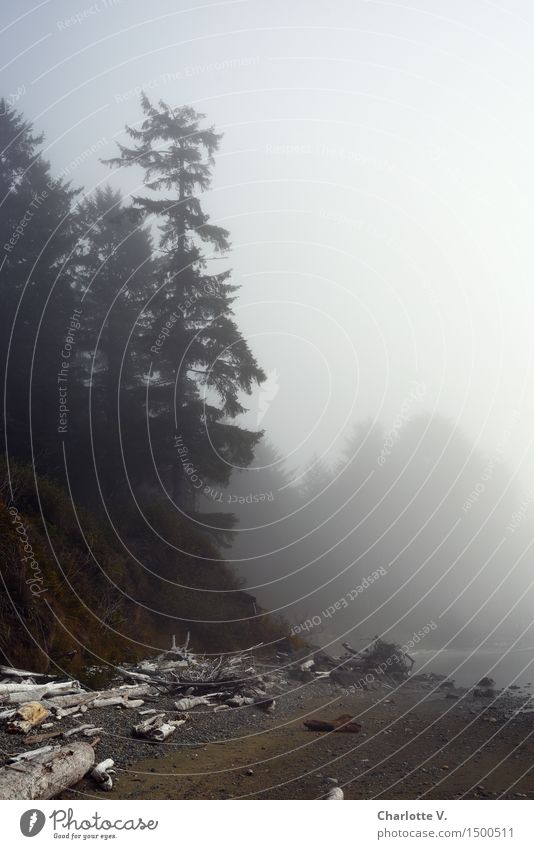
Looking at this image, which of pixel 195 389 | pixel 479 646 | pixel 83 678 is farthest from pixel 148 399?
pixel 479 646

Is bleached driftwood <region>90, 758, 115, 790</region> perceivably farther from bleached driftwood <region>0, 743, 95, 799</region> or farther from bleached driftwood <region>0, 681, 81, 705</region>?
bleached driftwood <region>0, 681, 81, 705</region>

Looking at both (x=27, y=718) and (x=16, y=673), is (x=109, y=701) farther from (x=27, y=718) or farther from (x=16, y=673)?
(x=27, y=718)

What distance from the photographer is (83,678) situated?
34.5 feet

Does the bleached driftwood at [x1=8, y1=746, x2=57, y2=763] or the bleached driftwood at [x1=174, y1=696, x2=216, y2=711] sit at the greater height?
the bleached driftwood at [x1=8, y1=746, x2=57, y2=763]

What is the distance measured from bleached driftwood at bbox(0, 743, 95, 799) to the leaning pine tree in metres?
13.1

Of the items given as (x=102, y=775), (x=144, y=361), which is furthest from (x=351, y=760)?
(x=144, y=361)

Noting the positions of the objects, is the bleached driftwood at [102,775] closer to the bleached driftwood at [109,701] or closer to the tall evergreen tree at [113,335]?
the bleached driftwood at [109,701]

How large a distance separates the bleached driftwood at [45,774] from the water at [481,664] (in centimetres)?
1164

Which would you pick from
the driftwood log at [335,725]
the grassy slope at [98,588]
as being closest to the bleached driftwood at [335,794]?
the driftwood log at [335,725]

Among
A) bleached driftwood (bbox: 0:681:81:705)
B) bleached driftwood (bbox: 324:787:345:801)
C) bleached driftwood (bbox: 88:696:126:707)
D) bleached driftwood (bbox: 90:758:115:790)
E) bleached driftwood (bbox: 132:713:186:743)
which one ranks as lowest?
bleached driftwood (bbox: 88:696:126:707)

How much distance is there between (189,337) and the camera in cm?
1986

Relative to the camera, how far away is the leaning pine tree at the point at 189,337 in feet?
65.0

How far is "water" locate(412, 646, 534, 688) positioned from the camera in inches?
602

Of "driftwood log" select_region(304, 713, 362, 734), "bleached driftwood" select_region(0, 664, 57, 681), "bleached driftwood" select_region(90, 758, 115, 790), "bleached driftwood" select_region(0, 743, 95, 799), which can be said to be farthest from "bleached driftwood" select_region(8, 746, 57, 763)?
"driftwood log" select_region(304, 713, 362, 734)
